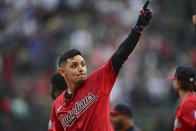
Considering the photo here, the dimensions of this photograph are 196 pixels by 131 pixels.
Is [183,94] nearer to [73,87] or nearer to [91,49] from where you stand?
[73,87]

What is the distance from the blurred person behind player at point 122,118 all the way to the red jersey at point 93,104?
157 cm

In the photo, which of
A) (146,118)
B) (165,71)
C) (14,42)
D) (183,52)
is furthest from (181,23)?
(14,42)

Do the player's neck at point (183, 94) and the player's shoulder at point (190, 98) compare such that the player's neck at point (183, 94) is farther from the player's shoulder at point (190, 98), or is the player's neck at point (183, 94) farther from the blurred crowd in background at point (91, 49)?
the blurred crowd in background at point (91, 49)

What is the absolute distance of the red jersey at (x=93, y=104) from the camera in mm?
4551

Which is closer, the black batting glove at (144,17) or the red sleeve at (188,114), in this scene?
the black batting glove at (144,17)

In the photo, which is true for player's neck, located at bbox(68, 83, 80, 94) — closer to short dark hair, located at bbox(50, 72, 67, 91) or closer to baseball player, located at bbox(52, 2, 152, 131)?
baseball player, located at bbox(52, 2, 152, 131)

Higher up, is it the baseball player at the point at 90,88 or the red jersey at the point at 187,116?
the baseball player at the point at 90,88

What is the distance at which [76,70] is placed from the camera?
4.79m

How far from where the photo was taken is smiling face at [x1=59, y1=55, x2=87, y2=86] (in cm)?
477

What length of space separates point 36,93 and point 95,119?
9.19 m

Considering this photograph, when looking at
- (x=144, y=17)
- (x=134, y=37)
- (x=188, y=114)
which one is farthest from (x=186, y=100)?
(x=144, y=17)

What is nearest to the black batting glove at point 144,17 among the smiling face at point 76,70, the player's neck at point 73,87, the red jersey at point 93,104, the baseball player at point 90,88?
the baseball player at point 90,88

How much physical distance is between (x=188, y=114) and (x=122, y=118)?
1563mm

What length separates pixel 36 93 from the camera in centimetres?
1352
